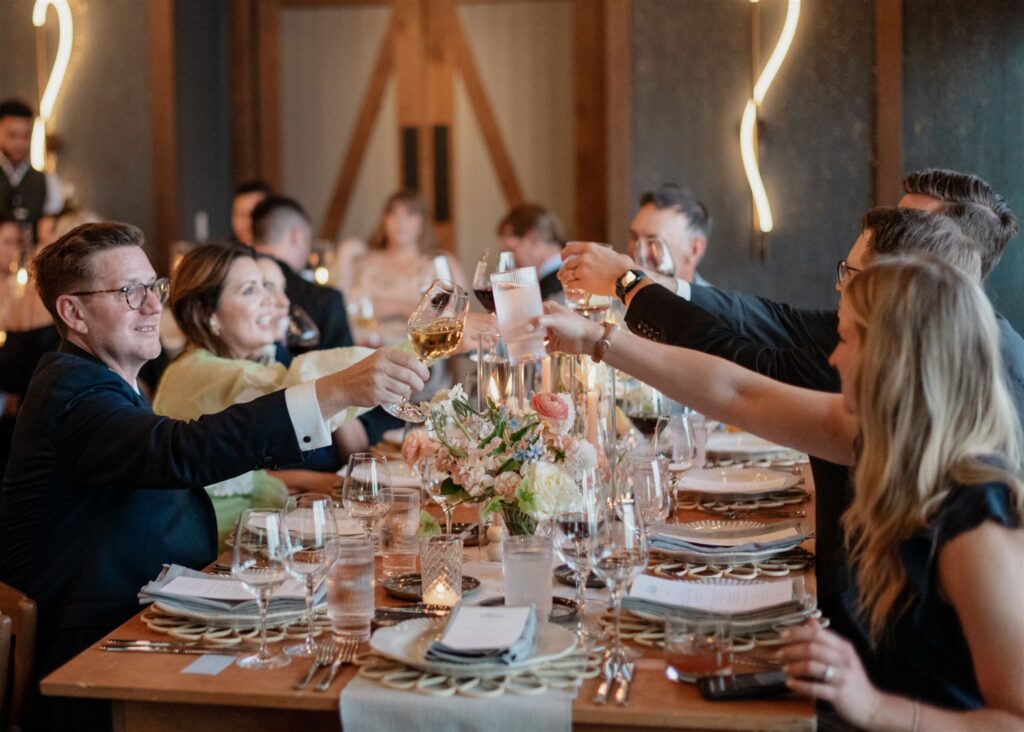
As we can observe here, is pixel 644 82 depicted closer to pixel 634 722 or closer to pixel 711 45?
pixel 711 45

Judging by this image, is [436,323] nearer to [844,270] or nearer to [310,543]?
[310,543]

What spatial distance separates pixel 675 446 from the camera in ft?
8.16

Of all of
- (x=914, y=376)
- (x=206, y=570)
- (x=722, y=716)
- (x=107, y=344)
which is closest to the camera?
(x=722, y=716)

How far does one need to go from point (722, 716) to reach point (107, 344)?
149 cm

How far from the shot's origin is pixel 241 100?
770cm

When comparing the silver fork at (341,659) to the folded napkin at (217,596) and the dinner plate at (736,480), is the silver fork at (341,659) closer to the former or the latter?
the folded napkin at (217,596)

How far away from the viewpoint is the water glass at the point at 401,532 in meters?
2.15

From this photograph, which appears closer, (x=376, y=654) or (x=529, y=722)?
(x=529, y=722)

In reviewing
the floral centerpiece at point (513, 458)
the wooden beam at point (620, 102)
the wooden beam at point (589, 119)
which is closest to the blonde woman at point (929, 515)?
the floral centerpiece at point (513, 458)

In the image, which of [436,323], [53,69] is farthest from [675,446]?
[53,69]

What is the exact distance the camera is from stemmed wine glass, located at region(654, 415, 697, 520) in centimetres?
248

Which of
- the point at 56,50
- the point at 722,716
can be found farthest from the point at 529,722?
the point at 56,50

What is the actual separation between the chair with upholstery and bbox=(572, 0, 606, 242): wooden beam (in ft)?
18.8

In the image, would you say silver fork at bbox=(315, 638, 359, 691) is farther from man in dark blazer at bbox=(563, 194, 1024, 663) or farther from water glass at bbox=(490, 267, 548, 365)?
man in dark blazer at bbox=(563, 194, 1024, 663)
